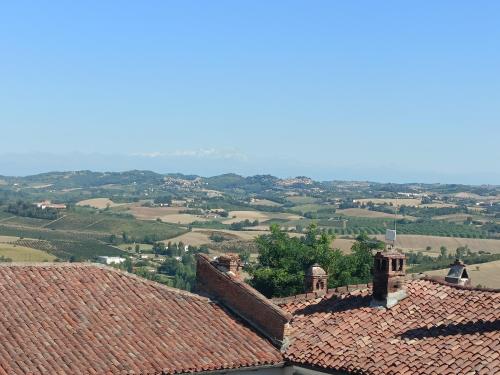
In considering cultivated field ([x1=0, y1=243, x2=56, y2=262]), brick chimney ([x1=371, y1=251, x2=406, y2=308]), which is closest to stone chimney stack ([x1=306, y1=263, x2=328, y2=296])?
brick chimney ([x1=371, y1=251, x2=406, y2=308])

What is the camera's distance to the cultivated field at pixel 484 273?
67.7 meters

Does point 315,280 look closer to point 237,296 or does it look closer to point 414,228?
point 237,296

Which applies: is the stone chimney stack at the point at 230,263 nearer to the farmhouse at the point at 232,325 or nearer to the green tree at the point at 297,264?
the farmhouse at the point at 232,325

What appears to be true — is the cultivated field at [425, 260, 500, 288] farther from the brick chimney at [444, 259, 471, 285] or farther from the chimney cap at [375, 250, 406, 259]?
the chimney cap at [375, 250, 406, 259]

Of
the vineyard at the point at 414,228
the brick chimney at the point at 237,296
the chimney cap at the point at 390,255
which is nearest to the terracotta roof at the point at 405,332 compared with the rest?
the brick chimney at the point at 237,296

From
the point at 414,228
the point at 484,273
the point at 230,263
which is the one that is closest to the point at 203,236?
the point at 414,228

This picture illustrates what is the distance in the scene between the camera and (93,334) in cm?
1723

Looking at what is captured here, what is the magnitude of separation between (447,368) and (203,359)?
5.42m

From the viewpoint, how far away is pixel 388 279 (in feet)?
65.2

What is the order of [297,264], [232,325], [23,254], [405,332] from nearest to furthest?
[405,332] → [232,325] → [297,264] → [23,254]

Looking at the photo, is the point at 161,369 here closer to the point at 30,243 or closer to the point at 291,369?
the point at 291,369

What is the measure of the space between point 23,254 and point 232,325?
284 ft

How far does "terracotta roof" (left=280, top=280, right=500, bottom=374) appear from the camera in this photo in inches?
647

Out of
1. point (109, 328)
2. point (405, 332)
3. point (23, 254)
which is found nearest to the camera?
point (109, 328)
